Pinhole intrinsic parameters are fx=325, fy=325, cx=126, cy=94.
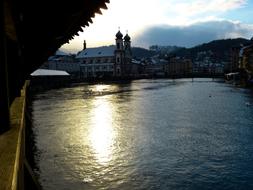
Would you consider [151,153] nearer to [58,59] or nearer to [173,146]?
[173,146]

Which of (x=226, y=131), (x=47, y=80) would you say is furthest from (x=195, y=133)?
(x=47, y=80)

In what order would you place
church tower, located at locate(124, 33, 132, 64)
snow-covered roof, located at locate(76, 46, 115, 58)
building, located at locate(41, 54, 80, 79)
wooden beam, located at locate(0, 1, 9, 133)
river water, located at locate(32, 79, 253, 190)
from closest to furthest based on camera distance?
wooden beam, located at locate(0, 1, 9, 133)
river water, located at locate(32, 79, 253, 190)
building, located at locate(41, 54, 80, 79)
church tower, located at locate(124, 33, 132, 64)
snow-covered roof, located at locate(76, 46, 115, 58)

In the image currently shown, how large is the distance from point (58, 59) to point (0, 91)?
164m

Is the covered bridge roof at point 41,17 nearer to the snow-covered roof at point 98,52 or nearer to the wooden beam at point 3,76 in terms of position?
the wooden beam at point 3,76

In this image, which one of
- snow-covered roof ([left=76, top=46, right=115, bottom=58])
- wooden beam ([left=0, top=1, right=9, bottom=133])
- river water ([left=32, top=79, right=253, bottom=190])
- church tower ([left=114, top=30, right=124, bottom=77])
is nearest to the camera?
wooden beam ([left=0, top=1, right=9, bottom=133])

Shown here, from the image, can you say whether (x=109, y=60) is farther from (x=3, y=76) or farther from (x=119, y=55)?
(x=3, y=76)

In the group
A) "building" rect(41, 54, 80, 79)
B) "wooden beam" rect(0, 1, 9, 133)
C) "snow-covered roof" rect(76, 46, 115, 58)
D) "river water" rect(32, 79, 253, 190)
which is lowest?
"river water" rect(32, 79, 253, 190)

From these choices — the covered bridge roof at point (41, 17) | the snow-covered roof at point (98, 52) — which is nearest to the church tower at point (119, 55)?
the snow-covered roof at point (98, 52)

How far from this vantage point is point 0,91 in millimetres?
6906

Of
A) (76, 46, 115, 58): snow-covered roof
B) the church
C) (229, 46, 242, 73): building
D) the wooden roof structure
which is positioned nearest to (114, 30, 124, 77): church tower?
the church

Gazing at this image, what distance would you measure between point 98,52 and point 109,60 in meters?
11.4

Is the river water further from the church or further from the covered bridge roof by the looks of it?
the church

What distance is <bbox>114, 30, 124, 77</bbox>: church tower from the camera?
6594 inches

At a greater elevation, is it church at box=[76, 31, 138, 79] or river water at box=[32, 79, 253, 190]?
church at box=[76, 31, 138, 79]
